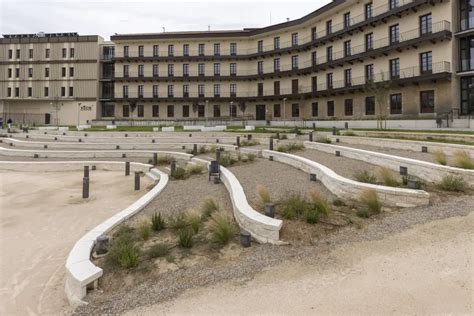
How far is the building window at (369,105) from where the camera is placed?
115 ft

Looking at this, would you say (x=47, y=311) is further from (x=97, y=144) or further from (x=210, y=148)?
(x=97, y=144)

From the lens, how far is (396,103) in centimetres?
3281

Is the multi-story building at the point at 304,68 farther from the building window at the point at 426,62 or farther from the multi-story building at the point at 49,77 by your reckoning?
the multi-story building at the point at 49,77

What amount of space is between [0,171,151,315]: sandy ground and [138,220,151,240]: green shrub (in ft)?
5.49

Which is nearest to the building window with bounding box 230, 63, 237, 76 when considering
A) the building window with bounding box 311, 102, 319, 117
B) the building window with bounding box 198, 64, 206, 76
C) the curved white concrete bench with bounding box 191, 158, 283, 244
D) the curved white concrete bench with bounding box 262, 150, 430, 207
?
the building window with bounding box 198, 64, 206, 76

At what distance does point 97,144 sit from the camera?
87.9 feet

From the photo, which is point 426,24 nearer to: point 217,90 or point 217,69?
point 217,90

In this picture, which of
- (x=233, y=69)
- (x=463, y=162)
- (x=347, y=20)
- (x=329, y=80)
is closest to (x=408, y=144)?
(x=463, y=162)

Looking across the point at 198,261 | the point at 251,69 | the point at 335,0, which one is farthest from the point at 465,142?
the point at 251,69

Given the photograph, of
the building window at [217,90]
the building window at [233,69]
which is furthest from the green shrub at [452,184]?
the building window at [233,69]

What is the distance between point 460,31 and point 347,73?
12.8m

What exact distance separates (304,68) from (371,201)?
3975 centimetres

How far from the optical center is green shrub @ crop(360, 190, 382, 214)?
25.4 feet

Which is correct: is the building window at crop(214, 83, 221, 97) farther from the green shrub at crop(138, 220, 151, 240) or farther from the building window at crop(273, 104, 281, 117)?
the green shrub at crop(138, 220, 151, 240)
